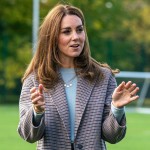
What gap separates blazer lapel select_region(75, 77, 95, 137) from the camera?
4387 millimetres

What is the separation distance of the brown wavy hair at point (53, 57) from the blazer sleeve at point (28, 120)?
85 millimetres

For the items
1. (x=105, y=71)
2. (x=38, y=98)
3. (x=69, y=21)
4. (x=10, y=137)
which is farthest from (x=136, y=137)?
(x=38, y=98)

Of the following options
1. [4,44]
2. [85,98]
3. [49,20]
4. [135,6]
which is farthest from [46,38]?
[135,6]

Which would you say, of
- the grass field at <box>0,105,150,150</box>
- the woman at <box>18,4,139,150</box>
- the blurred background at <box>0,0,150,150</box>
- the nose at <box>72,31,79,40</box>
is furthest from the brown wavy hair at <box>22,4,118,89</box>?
the blurred background at <box>0,0,150,150</box>

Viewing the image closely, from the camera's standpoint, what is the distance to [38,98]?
4.22 meters

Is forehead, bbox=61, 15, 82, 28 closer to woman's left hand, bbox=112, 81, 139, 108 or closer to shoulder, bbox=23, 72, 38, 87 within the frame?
shoulder, bbox=23, 72, 38, 87

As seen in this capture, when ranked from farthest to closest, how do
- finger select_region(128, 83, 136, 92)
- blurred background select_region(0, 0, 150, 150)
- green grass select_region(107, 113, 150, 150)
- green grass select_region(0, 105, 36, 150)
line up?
blurred background select_region(0, 0, 150, 150)
green grass select_region(107, 113, 150, 150)
green grass select_region(0, 105, 36, 150)
finger select_region(128, 83, 136, 92)

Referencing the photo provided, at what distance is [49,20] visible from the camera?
4.62 meters

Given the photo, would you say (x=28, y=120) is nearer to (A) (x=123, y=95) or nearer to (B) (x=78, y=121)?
(B) (x=78, y=121)

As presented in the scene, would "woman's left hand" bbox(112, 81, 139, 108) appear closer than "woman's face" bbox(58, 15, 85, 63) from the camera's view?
Yes

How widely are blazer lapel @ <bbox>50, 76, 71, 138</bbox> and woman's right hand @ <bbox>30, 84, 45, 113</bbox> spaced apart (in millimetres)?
156

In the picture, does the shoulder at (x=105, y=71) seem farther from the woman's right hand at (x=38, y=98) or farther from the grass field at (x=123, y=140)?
the grass field at (x=123, y=140)

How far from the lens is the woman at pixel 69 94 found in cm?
437

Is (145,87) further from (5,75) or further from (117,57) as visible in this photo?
(5,75)
